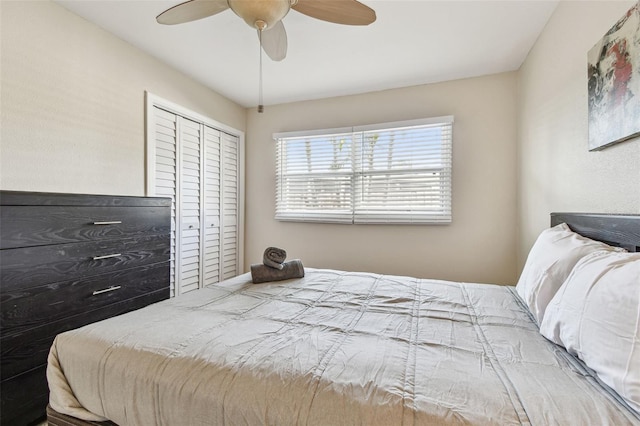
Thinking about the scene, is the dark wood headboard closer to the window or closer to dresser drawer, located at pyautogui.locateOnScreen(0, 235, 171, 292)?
the window

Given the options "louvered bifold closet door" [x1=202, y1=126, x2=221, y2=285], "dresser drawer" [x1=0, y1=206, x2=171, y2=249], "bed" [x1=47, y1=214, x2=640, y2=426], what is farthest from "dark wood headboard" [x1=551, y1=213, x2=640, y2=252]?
"louvered bifold closet door" [x1=202, y1=126, x2=221, y2=285]

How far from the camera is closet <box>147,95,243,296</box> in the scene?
2.65 metres

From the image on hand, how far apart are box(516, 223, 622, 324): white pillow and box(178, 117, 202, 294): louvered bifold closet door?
9.15 ft

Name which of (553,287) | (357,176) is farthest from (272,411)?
(357,176)

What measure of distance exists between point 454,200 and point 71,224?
9.90 feet

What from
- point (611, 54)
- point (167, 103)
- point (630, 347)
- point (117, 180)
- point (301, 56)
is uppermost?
point (301, 56)

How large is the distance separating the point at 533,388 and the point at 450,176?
238cm

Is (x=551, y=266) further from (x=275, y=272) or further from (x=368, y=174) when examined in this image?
(x=368, y=174)

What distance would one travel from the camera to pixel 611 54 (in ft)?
4.30

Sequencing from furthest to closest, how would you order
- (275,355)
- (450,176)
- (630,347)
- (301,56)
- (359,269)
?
(359,269)
(450,176)
(301,56)
(275,355)
(630,347)

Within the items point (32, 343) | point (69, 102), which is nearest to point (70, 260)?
point (32, 343)

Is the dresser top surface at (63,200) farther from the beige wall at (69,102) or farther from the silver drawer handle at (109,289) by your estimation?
the silver drawer handle at (109,289)

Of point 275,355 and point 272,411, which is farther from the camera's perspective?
point 275,355

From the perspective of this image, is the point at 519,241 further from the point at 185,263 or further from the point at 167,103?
the point at 167,103
